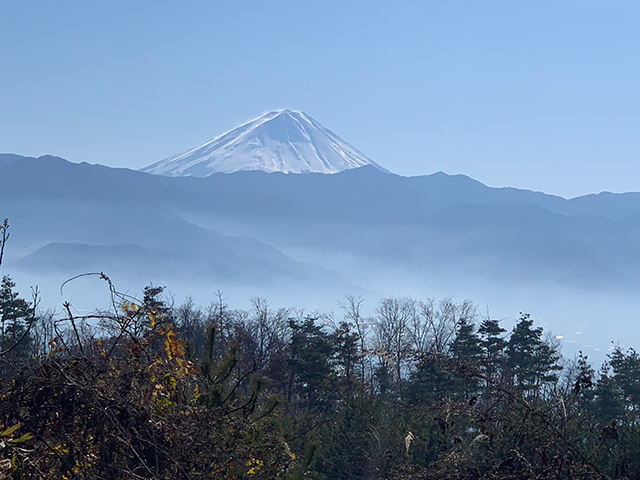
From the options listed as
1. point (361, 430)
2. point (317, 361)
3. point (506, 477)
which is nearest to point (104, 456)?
point (506, 477)

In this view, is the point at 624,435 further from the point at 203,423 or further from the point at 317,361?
the point at 317,361

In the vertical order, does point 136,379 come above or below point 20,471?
above

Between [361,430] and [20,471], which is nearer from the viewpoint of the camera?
[20,471]

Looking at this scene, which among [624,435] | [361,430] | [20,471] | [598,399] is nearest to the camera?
[20,471]

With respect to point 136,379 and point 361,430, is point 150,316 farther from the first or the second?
point 361,430

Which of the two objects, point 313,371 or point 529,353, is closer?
point 313,371

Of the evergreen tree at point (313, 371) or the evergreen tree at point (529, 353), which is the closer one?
the evergreen tree at point (313, 371)

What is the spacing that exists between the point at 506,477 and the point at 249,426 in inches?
65.6

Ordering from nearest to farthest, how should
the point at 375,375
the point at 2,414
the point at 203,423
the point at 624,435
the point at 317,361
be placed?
the point at 2,414 < the point at 203,423 < the point at 624,435 < the point at 317,361 < the point at 375,375

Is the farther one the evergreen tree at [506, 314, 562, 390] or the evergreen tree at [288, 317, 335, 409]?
the evergreen tree at [506, 314, 562, 390]

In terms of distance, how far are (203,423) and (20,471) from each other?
3.30 ft

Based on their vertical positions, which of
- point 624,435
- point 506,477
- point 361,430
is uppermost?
point 506,477

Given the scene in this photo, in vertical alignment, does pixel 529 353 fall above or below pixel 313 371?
above

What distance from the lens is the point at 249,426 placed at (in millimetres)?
4473
